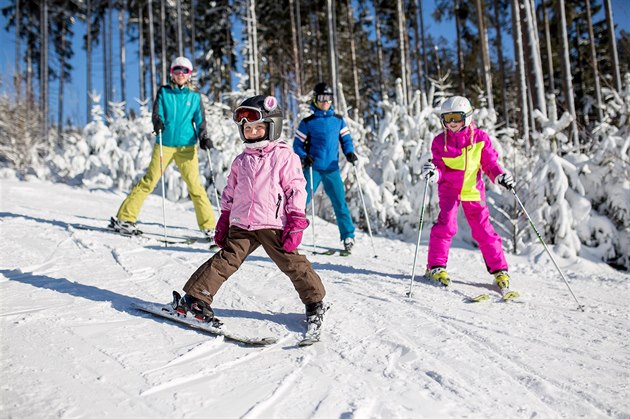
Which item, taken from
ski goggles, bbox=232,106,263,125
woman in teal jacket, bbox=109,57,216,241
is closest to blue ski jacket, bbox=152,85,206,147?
woman in teal jacket, bbox=109,57,216,241

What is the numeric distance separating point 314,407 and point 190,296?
1.28 m

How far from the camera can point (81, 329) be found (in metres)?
2.78

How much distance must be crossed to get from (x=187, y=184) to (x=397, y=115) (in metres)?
4.54

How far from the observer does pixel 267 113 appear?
3.05m

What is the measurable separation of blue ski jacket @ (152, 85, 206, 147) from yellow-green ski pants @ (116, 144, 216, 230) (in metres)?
0.11

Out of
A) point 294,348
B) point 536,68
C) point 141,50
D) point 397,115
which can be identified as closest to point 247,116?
point 294,348

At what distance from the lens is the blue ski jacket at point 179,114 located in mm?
5680

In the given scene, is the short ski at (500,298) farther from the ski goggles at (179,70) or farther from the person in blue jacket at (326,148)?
the ski goggles at (179,70)

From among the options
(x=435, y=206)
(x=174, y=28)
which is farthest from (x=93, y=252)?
(x=174, y=28)

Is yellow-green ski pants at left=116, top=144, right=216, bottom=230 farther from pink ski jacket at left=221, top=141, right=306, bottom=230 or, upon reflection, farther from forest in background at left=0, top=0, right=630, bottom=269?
pink ski jacket at left=221, top=141, right=306, bottom=230

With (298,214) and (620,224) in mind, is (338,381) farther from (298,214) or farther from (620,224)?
(620,224)

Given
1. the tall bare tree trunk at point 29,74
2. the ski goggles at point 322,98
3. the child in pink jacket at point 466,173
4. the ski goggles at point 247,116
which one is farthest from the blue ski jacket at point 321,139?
the tall bare tree trunk at point 29,74

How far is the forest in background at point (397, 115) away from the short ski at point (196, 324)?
11.5 feet

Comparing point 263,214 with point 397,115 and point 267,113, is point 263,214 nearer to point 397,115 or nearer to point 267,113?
point 267,113
